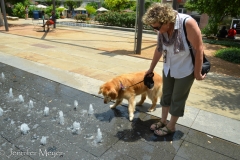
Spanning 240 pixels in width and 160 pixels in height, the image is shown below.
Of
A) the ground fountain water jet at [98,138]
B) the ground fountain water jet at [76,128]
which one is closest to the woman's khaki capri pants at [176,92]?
the ground fountain water jet at [98,138]

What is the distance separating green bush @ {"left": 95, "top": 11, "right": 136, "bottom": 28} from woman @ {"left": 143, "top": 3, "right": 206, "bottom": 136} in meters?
18.5

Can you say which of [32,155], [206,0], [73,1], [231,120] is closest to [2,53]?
[32,155]

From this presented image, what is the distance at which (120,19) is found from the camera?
69.7 feet

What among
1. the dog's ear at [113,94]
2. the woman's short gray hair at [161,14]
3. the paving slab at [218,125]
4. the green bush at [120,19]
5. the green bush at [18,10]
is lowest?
the paving slab at [218,125]

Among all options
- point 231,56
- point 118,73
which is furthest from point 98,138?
point 231,56

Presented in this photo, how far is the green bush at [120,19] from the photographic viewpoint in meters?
20.8

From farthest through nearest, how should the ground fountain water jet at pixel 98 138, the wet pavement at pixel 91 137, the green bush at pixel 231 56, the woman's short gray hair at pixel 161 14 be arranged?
the green bush at pixel 231 56
the ground fountain water jet at pixel 98 138
the wet pavement at pixel 91 137
the woman's short gray hair at pixel 161 14

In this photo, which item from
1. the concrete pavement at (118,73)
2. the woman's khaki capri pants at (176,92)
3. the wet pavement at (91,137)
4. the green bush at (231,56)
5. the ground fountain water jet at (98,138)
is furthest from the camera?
the green bush at (231,56)

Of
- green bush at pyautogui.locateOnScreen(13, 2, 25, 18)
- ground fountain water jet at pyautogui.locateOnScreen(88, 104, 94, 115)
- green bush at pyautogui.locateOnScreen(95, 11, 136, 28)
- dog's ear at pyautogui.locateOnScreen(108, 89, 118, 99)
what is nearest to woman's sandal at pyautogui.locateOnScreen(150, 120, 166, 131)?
dog's ear at pyautogui.locateOnScreen(108, 89, 118, 99)

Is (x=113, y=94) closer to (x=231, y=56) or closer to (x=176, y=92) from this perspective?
(x=176, y=92)

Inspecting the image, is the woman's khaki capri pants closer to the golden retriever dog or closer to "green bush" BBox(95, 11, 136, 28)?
the golden retriever dog

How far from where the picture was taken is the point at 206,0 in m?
12.9

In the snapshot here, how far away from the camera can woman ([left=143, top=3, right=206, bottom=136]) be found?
235cm

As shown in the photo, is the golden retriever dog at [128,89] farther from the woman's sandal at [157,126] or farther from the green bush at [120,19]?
the green bush at [120,19]
